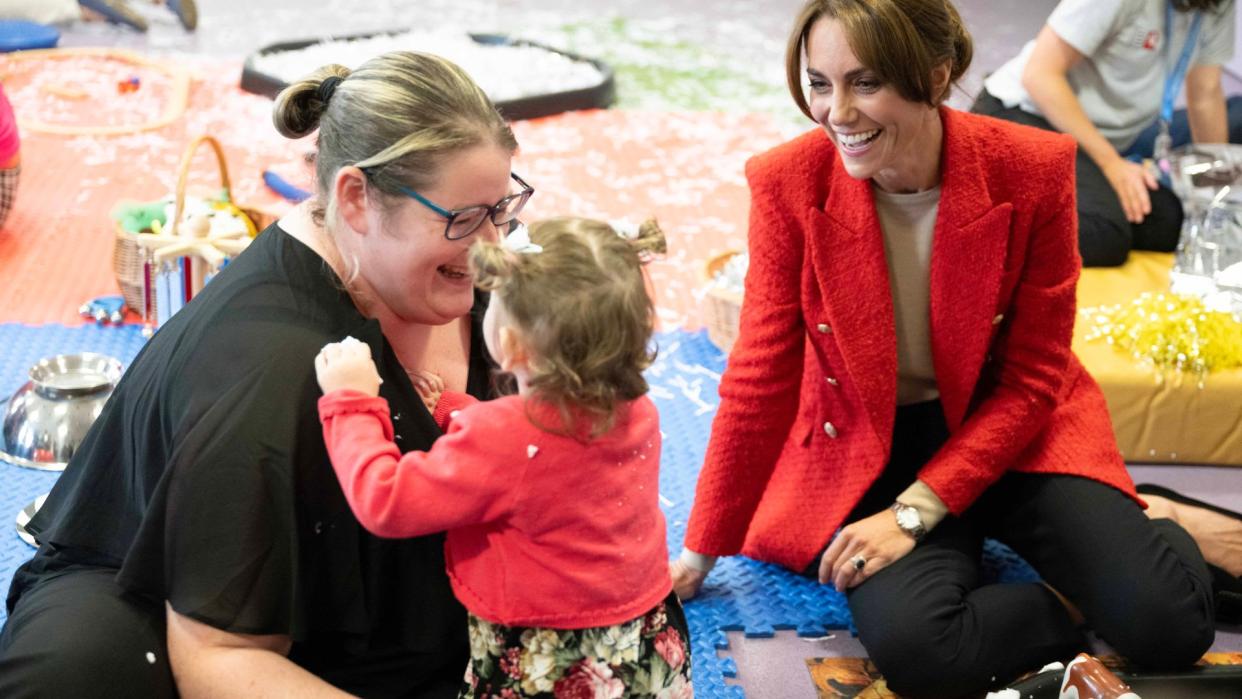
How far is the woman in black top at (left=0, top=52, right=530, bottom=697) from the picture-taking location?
141 centimetres

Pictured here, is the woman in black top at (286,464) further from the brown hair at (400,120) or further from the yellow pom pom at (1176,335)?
the yellow pom pom at (1176,335)

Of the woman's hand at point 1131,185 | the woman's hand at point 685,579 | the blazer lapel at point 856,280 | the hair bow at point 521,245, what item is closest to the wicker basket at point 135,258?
the woman's hand at point 685,579

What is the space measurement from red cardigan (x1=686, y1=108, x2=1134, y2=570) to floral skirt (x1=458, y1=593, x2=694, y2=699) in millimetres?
690

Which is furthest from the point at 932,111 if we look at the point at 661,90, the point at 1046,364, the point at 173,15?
the point at 173,15

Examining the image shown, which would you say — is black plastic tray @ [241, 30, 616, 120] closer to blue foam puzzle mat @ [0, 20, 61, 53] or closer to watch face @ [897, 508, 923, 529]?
blue foam puzzle mat @ [0, 20, 61, 53]

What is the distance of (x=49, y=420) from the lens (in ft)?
8.38

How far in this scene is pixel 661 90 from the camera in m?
5.30

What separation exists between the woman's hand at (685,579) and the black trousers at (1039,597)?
264 millimetres

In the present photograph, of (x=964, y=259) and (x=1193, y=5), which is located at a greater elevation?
(x=1193, y=5)

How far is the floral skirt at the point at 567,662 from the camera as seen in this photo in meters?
1.49

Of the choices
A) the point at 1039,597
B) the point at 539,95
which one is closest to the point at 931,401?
the point at 1039,597

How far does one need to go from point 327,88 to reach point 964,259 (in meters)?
0.98

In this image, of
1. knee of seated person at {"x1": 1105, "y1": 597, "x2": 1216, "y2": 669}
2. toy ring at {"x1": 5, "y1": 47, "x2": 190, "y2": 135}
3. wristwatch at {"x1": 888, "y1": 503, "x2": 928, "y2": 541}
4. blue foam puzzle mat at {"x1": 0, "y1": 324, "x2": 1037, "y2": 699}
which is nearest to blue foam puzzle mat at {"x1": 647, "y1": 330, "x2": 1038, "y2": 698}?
blue foam puzzle mat at {"x1": 0, "y1": 324, "x2": 1037, "y2": 699}

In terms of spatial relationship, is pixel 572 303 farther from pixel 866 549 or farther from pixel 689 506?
pixel 689 506
